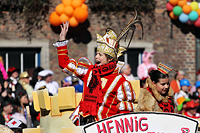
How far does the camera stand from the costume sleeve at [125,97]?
3.95m

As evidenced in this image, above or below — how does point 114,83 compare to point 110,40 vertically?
below

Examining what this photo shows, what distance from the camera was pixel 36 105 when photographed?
488 centimetres

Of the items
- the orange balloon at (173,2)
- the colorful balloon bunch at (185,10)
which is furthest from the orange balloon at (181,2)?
the orange balloon at (173,2)

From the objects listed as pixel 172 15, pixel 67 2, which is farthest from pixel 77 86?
pixel 172 15

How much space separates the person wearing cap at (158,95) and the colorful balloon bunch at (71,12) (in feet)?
17.6

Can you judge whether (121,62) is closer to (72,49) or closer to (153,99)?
(153,99)

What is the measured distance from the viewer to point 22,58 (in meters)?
10.4

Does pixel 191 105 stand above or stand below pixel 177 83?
below

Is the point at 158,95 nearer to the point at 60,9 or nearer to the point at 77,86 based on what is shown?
the point at 77,86

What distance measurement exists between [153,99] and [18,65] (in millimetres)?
6664

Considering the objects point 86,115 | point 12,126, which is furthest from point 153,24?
point 86,115

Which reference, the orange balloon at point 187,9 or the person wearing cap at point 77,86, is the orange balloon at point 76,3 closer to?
the person wearing cap at point 77,86

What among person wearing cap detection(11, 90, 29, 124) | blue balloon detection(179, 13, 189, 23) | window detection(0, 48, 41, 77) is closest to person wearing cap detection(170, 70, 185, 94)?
blue balloon detection(179, 13, 189, 23)

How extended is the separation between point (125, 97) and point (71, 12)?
232 inches
